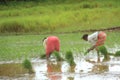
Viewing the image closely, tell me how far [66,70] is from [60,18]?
13.7m

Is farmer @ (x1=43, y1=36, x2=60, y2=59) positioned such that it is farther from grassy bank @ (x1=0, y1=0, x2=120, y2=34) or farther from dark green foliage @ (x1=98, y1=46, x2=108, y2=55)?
grassy bank @ (x1=0, y1=0, x2=120, y2=34)

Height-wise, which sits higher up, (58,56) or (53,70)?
(58,56)

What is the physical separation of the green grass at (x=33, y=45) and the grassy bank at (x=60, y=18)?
1709 millimetres

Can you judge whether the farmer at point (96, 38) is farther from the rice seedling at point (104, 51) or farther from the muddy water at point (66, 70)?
the rice seedling at point (104, 51)

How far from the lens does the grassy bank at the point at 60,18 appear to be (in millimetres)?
25438

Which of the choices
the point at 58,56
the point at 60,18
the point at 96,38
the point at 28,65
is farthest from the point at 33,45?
the point at 28,65

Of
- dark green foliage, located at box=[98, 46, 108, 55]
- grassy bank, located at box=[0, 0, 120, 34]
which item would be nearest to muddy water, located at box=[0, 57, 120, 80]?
dark green foliage, located at box=[98, 46, 108, 55]

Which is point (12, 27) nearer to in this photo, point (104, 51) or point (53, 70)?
point (104, 51)

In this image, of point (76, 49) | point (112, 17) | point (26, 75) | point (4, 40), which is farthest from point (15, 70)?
point (112, 17)

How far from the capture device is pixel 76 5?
98.1 ft

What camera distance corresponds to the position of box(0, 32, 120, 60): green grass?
16.7m

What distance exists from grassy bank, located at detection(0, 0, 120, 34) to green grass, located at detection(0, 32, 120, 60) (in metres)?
1.71

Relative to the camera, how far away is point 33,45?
19734 mm

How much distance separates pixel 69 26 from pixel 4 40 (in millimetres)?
4905
